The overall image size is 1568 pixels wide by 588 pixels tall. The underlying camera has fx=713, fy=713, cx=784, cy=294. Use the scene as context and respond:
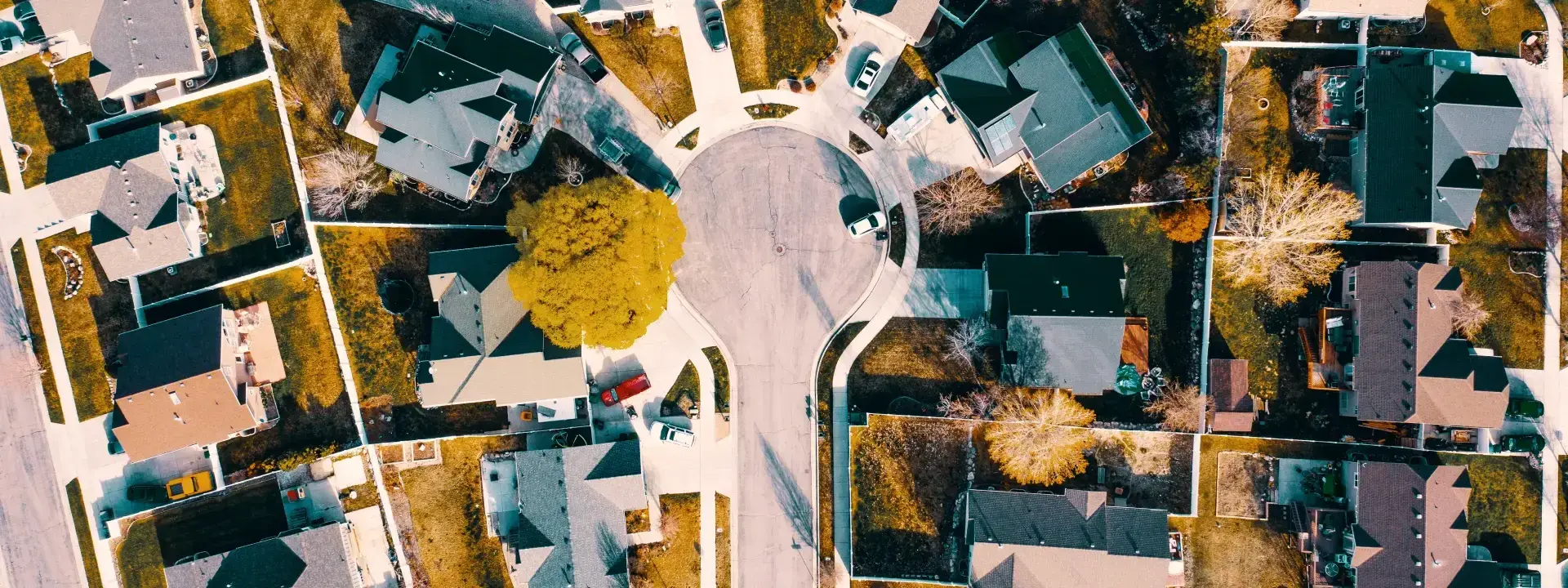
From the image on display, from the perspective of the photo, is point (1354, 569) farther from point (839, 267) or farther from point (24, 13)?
point (24, 13)

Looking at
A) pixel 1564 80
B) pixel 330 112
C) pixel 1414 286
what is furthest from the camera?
pixel 330 112

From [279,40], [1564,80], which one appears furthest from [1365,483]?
[279,40]

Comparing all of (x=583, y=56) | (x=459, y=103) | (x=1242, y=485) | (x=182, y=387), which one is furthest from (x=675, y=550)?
(x=1242, y=485)

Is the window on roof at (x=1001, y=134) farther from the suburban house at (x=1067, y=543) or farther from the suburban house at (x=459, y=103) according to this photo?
the suburban house at (x=459, y=103)

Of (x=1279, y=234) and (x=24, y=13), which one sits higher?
(x=24, y=13)

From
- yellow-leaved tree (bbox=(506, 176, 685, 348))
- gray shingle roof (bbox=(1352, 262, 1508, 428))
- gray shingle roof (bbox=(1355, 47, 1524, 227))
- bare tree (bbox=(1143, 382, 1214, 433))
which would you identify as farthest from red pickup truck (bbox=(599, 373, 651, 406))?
gray shingle roof (bbox=(1355, 47, 1524, 227))

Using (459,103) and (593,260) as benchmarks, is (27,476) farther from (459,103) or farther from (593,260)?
(593,260)

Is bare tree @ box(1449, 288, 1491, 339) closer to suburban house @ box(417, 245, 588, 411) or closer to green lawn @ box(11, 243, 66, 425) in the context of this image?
suburban house @ box(417, 245, 588, 411)

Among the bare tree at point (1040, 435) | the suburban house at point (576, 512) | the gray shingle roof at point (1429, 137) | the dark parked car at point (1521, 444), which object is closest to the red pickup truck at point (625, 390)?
the suburban house at point (576, 512)
